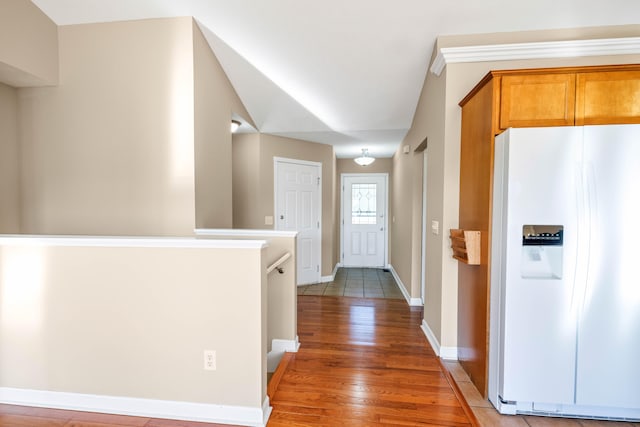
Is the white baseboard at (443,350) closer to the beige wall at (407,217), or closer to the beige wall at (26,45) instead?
the beige wall at (407,217)

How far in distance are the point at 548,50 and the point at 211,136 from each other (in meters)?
3.01

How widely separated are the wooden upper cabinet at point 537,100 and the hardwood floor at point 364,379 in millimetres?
1883

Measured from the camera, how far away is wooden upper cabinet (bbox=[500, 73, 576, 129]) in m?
1.70

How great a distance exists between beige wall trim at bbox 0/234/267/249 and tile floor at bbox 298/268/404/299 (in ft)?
9.16

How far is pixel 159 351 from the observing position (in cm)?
175

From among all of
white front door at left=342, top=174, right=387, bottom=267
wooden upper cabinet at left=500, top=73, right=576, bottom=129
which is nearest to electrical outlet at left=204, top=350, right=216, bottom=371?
wooden upper cabinet at left=500, top=73, right=576, bottom=129

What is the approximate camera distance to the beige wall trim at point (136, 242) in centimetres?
166

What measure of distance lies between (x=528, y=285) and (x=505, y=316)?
232 millimetres

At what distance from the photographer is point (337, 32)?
248 cm

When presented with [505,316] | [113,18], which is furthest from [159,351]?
[113,18]

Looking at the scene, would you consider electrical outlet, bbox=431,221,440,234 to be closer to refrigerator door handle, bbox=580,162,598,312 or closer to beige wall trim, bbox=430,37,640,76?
refrigerator door handle, bbox=580,162,598,312

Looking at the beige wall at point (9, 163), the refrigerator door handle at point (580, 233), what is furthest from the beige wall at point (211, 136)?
the refrigerator door handle at point (580, 233)

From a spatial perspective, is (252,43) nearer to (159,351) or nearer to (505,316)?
(159,351)

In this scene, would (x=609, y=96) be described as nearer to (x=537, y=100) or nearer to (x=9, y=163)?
(x=537, y=100)
